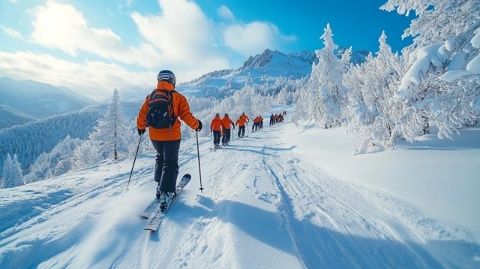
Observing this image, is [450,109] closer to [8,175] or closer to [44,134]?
[8,175]

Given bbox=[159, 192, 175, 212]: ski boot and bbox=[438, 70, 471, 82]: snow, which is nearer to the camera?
bbox=[159, 192, 175, 212]: ski boot

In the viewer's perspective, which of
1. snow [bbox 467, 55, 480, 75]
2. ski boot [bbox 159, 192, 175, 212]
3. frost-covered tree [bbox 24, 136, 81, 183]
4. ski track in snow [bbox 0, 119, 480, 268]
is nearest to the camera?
ski track in snow [bbox 0, 119, 480, 268]

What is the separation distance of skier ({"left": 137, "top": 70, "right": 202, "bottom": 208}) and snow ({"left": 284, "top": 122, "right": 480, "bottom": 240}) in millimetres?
4447

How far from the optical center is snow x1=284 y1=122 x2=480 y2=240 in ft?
15.1

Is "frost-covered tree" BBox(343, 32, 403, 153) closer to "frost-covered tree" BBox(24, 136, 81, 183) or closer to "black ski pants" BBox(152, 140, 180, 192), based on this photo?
"black ski pants" BBox(152, 140, 180, 192)

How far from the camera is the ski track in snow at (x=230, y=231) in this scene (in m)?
3.41

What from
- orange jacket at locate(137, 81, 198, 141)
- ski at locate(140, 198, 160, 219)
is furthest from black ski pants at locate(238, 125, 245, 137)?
ski at locate(140, 198, 160, 219)

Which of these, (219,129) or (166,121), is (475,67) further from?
(219,129)

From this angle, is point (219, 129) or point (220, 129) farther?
point (220, 129)

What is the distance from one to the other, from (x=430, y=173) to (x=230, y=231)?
184 inches

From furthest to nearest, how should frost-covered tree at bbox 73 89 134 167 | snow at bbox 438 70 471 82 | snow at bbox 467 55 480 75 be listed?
frost-covered tree at bbox 73 89 134 167, snow at bbox 438 70 471 82, snow at bbox 467 55 480 75

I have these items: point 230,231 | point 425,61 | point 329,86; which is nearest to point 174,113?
point 230,231

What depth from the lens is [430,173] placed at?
5949 mm

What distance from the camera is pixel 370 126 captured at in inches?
372
